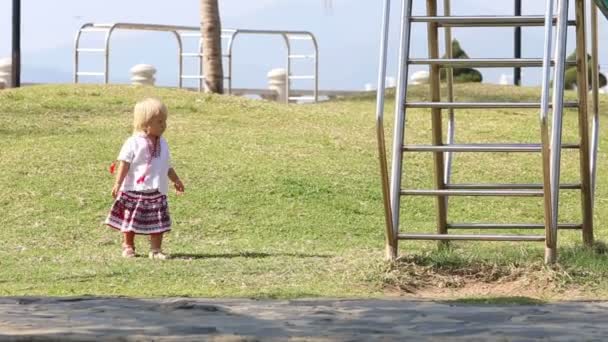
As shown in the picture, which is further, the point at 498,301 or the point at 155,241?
the point at 155,241

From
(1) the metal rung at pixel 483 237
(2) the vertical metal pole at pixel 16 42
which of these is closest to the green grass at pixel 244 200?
(1) the metal rung at pixel 483 237

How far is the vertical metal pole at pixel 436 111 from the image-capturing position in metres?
10.0

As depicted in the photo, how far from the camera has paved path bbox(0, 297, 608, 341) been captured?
5.71 metres

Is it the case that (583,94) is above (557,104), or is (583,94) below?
above

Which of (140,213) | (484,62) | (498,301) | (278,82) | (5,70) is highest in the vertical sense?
(5,70)

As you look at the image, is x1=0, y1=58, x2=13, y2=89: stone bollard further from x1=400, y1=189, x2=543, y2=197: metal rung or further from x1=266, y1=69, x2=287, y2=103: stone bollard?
x1=400, y1=189, x2=543, y2=197: metal rung

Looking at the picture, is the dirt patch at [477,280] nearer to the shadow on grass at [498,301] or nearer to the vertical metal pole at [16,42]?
the shadow on grass at [498,301]

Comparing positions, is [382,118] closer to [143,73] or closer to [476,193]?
[476,193]

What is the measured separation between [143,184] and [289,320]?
457 centimetres

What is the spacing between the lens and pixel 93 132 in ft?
53.1

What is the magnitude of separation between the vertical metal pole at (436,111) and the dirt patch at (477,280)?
100 centimetres

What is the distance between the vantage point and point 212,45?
20.0 m

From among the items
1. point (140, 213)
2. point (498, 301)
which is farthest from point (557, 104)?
point (140, 213)

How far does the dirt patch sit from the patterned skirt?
7.26ft
